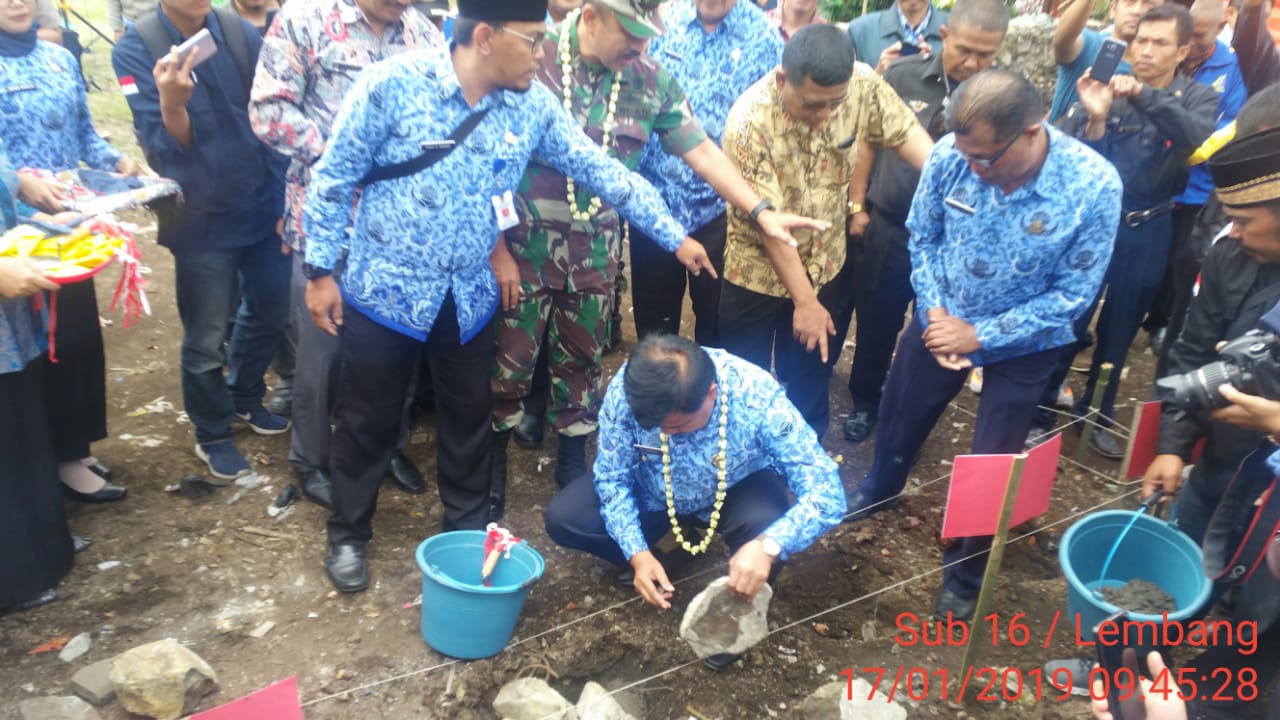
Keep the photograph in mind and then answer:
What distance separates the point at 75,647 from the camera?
117 inches

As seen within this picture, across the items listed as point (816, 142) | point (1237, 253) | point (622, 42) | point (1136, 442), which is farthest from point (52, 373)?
point (1237, 253)

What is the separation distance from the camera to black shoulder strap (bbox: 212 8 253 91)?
3586mm

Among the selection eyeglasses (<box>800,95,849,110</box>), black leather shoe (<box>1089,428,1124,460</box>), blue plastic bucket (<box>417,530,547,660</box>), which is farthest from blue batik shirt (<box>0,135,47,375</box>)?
black leather shoe (<box>1089,428,1124,460</box>)

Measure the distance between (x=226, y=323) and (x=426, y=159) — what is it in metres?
1.51

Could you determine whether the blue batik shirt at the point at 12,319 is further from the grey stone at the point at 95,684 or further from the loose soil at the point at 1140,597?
the loose soil at the point at 1140,597

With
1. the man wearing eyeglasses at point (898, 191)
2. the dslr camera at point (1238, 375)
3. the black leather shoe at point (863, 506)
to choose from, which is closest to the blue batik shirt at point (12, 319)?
the black leather shoe at point (863, 506)

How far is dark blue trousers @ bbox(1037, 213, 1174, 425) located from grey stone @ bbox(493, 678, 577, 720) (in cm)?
284

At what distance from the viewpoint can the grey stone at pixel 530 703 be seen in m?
2.80

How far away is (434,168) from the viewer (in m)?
2.80

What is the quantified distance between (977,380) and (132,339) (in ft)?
15.9

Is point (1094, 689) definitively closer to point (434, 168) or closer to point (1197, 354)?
point (1197, 354)

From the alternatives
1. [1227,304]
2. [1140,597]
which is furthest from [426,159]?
[1140,597]

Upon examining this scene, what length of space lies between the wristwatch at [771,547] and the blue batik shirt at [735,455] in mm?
23

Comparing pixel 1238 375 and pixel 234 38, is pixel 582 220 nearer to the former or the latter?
pixel 234 38
